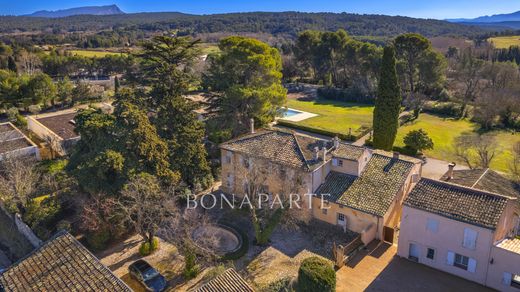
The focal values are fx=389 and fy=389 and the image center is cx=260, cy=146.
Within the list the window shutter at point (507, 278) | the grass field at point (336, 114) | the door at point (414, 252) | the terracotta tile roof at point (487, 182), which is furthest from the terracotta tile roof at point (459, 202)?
the grass field at point (336, 114)

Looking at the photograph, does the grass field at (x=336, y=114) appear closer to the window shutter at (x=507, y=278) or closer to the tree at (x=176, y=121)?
the tree at (x=176, y=121)

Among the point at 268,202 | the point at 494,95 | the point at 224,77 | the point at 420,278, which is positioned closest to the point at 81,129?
the point at 268,202

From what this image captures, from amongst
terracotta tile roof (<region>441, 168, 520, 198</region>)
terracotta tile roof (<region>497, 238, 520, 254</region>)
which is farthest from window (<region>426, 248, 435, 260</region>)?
terracotta tile roof (<region>441, 168, 520, 198</region>)

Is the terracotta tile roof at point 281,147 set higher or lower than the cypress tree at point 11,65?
lower

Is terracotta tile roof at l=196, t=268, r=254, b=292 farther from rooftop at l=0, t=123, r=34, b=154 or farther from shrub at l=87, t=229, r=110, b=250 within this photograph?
rooftop at l=0, t=123, r=34, b=154

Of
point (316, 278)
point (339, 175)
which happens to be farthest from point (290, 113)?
point (316, 278)

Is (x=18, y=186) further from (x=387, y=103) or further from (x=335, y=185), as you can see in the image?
(x=387, y=103)

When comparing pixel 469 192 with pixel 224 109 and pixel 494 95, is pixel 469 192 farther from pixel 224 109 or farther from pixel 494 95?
pixel 494 95
